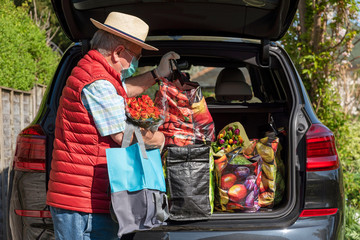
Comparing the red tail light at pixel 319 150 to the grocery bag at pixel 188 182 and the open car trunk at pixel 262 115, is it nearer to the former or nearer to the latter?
the open car trunk at pixel 262 115

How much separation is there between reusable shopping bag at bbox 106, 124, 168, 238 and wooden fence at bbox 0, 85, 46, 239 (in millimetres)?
2708

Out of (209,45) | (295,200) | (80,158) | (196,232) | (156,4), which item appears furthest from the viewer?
(209,45)

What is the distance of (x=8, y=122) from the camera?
5.44 m

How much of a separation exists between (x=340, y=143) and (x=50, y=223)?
13.1 feet

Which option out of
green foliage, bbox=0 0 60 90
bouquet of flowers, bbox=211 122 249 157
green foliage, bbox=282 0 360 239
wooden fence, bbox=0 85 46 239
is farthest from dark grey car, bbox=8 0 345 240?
green foliage, bbox=0 0 60 90

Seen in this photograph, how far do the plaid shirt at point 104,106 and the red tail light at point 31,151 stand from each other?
0.62 metres

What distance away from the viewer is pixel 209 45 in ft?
9.62

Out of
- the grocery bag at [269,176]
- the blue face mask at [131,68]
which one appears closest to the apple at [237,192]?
the grocery bag at [269,176]

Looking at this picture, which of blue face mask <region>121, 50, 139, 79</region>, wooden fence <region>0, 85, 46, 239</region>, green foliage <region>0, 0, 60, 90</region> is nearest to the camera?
blue face mask <region>121, 50, 139, 79</region>

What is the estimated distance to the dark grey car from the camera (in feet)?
7.78

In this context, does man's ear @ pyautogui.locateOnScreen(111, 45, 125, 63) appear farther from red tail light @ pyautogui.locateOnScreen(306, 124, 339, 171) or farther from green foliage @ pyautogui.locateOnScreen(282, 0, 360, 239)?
green foliage @ pyautogui.locateOnScreen(282, 0, 360, 239)

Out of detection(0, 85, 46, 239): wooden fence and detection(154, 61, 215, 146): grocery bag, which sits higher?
detection(154, 61, 215, 146): grocery bag

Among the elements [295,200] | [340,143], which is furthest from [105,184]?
[340,143]

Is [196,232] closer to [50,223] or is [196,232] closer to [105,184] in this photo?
[105,184]
